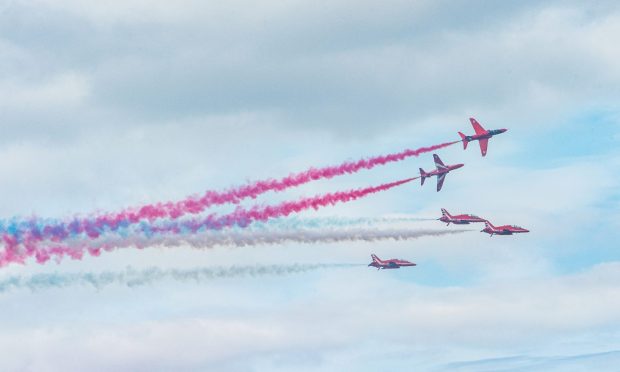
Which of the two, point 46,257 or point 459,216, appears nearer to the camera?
point 46,257

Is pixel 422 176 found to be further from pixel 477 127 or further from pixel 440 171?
pixel 477 127

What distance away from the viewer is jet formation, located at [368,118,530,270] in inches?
6348

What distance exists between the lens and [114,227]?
131625 mm

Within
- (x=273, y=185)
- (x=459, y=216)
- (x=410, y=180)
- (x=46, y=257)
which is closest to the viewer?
(x=46, y=257)

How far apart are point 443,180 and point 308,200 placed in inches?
1175

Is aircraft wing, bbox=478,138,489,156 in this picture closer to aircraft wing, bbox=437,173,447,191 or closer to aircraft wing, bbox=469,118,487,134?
aircraft wing, bbox=469,118,487,134

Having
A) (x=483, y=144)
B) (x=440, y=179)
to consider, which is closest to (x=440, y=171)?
(x=440, y=179)

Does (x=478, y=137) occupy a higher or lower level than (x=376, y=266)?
higher

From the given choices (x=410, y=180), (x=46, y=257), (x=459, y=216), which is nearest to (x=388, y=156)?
(x=410, y=180)

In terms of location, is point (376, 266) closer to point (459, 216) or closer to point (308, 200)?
point (459, 216)

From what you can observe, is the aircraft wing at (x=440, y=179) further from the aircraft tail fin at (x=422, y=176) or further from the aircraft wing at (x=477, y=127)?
the aircraft wing at (x=477, y=127)

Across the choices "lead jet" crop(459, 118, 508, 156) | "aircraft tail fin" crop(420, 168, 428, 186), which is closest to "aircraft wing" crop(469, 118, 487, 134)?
"lead jet" crop(459, 118, 508, 156)

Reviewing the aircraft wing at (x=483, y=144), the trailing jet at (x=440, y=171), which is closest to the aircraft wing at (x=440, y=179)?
the trailing jet at (x=440, y=171)

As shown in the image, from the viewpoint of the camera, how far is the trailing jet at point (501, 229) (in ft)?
563
